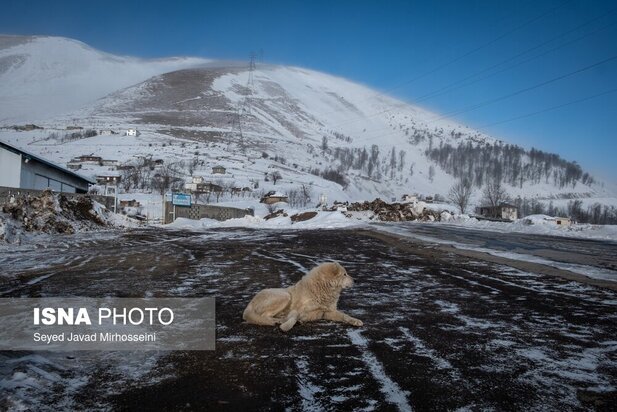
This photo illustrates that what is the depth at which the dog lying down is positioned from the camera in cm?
579

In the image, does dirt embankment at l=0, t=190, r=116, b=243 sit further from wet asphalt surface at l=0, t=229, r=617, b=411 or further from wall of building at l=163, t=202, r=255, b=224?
wall of building at l=163, t=202, r=255, b=224

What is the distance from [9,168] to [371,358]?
36.1 metres

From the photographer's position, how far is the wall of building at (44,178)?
3406 cm

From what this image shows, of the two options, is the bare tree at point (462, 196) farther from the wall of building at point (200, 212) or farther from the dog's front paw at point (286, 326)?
the dog's front paw at point (286, 326)

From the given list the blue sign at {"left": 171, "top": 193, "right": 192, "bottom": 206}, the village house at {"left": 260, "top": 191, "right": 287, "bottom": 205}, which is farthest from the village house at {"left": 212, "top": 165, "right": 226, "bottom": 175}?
the blue sign at {"left": 171, "top": 193, "right": 192, "bottom": 206}

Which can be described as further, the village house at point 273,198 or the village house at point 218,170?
the village house at point 218,170

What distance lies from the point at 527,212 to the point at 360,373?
494 feet

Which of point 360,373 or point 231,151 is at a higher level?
point 231,151

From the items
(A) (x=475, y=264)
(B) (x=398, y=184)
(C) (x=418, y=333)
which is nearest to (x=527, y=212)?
(B) (x=398, y=184)

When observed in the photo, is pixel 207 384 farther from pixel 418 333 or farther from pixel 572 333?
pixel 572 333

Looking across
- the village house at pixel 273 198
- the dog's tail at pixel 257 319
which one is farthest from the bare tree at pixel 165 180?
the dog's tail at pixel 257 319

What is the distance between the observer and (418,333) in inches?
218

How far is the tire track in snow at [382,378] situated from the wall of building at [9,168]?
116ft

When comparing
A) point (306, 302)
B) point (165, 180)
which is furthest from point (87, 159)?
point (306, 302)
